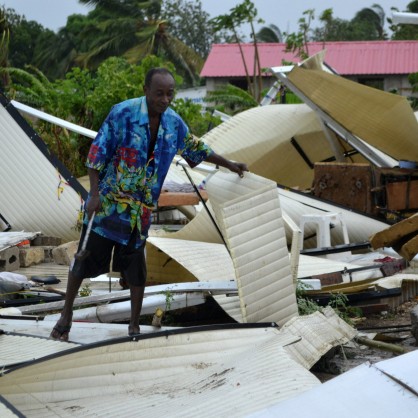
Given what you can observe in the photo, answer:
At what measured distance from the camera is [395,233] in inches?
289

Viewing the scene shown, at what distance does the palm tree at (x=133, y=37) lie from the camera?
41125mm

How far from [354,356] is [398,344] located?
48 centimetres

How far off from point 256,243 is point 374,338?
109 cm

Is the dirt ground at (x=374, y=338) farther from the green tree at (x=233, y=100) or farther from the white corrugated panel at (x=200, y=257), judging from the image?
the green tree at (x=233, y=100)

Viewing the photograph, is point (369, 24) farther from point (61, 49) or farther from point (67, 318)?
point (67, 318)


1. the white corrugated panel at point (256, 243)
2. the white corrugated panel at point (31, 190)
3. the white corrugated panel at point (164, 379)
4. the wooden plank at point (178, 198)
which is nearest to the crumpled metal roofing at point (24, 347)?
the white corrugated panel at point (164, 379)

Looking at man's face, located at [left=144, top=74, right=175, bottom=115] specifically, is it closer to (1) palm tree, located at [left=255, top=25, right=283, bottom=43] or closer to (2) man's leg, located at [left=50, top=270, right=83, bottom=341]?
(2) man's leg, located at [left=50, top=270, right=83, bottom=341]

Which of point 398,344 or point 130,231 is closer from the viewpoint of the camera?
point 130,231

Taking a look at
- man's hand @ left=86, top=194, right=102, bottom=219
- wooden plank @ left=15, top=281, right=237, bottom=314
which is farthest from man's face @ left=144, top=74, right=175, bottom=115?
wooden plank @ left=15, top=281, right=237, bottom=314

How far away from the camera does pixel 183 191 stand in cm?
1020

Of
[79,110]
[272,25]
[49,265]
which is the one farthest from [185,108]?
[272,25]

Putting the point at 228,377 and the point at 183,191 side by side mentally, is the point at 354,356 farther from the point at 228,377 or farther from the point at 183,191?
the point at 183,191

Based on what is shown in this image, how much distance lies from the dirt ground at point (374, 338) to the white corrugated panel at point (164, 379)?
0.54m

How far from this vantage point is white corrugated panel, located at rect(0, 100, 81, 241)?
395 inches
